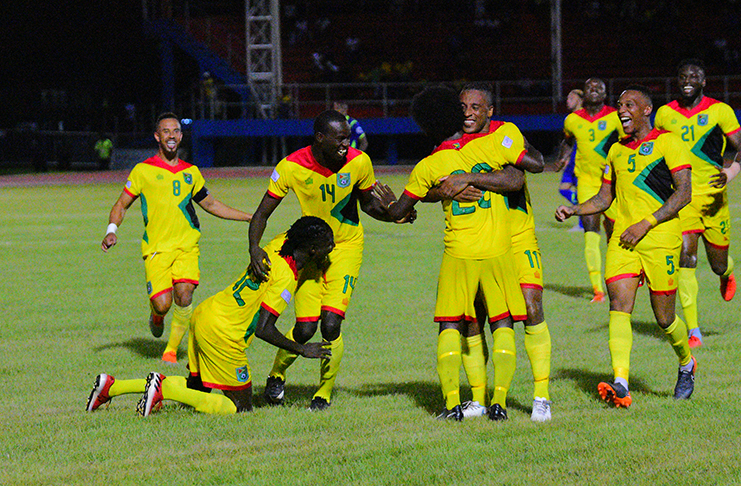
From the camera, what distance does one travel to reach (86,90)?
4844 centimetres

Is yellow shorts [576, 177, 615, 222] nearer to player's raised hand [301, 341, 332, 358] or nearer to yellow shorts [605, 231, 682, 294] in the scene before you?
yellow shorts [605, 231, 682, 294]

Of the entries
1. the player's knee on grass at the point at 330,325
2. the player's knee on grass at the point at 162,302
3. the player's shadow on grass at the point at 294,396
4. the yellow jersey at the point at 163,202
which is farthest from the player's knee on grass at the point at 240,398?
the yellow jersey at the point at 163,202

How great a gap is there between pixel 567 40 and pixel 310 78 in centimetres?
1160

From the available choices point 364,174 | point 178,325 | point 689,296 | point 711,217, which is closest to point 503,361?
point 364,174

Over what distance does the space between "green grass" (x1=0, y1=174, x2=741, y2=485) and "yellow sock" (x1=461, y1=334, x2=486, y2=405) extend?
255 mm

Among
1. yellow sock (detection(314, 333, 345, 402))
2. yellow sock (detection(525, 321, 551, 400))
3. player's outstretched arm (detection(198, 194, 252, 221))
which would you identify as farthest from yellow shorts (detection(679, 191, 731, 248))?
player's outstretched arm (detection(198, 194, 252, 221))

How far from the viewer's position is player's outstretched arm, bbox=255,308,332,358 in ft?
19.6

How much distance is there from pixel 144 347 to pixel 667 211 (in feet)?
16.9

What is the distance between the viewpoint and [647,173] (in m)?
6.58

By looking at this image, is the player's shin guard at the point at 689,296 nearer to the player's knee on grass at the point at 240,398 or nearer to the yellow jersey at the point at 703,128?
the yellow jersey at the point at 703,128

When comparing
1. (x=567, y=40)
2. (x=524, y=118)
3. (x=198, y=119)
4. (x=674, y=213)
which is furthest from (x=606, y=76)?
(x=674, y=213)

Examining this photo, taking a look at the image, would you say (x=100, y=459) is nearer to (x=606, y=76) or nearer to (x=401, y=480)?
(x=401, y=480)

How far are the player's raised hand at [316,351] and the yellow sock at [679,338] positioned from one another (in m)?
2.37

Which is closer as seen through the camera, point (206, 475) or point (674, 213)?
point (206, 475)
